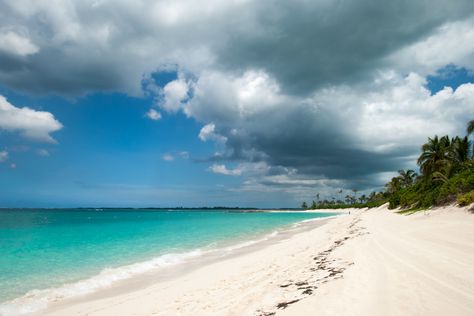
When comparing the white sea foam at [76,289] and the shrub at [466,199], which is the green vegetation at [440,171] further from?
the white sea foam at [76,289]

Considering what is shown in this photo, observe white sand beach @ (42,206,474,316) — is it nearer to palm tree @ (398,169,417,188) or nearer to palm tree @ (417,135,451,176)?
palm tree @ (417,135,451,176)

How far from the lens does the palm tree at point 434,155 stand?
144ft

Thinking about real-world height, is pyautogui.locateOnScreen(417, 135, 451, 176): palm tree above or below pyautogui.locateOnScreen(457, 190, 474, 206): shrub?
above

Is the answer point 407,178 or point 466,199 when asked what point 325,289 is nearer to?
point 466,199

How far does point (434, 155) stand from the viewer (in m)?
45.0

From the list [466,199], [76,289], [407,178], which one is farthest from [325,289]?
[407,178]

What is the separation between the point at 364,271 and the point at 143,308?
6.67 metres

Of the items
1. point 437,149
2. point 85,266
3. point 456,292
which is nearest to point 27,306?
point 85,266

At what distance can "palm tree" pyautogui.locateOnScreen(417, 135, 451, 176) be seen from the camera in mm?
43969

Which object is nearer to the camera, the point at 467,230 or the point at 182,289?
the point at 182,289

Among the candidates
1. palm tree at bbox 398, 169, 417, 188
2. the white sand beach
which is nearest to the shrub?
the white sand beach

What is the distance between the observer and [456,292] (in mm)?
6012

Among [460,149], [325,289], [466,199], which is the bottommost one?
[325,289]

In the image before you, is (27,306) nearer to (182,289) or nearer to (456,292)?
(182,289)
